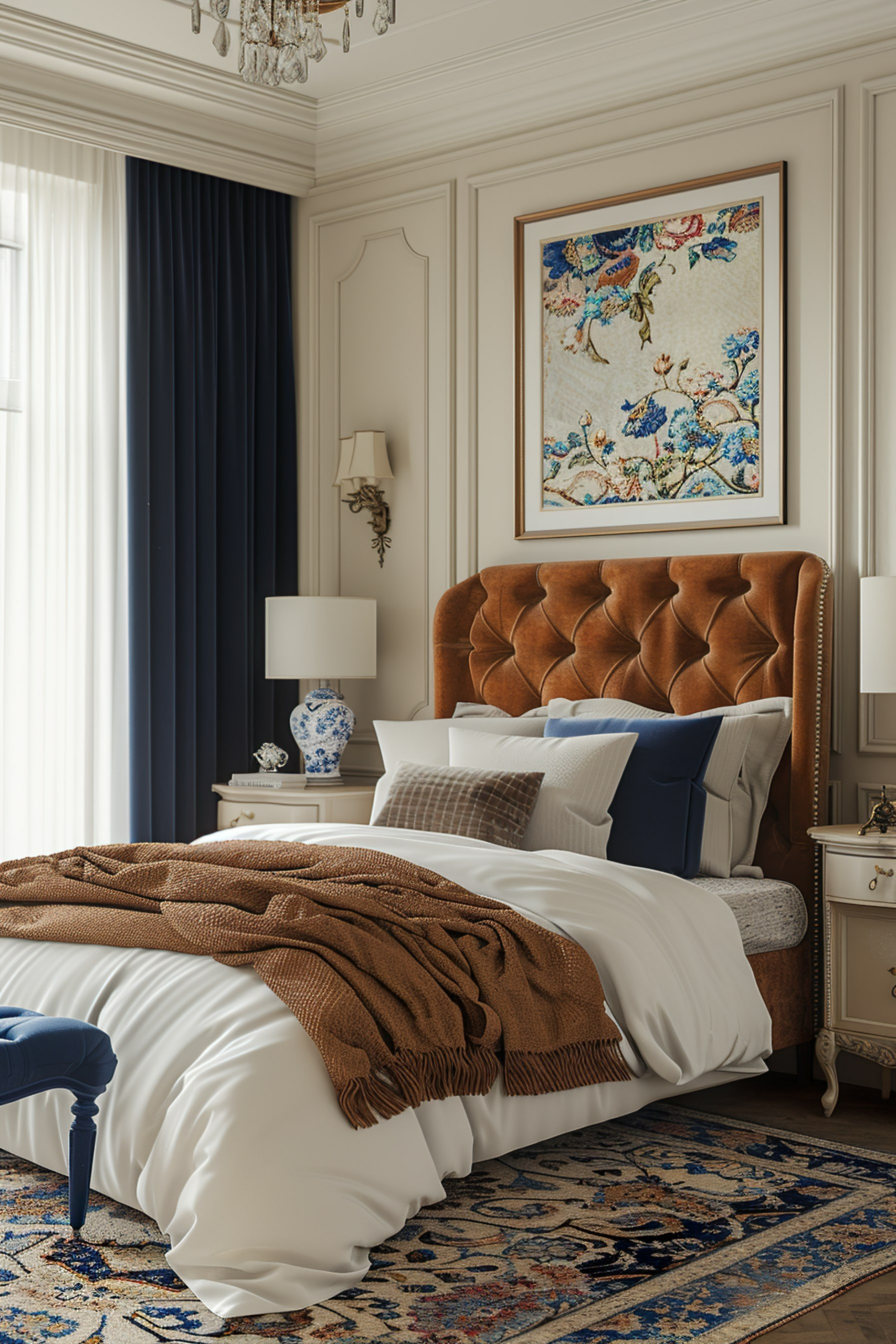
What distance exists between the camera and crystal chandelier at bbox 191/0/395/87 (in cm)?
318

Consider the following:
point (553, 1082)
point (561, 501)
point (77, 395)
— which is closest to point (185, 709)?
point (77, 395)

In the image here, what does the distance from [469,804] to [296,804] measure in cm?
126

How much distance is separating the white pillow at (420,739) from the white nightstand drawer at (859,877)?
1.07 m

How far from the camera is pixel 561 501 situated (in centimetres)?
508

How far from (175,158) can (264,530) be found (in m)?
1.42

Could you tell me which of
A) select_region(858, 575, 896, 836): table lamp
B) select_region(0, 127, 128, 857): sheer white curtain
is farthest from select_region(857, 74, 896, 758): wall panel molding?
select_region(0, 127, 128, 857): sheer white curtain

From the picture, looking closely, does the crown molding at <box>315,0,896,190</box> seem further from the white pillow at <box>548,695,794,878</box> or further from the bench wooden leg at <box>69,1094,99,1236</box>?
the bench wooden leg at <box>69,1094,99,1236</box>

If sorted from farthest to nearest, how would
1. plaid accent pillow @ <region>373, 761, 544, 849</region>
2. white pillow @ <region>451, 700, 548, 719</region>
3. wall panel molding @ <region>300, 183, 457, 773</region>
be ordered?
wall panel molding @ <region>300, 183, 457, 773</region> → white pillow @ <region>451, 700, 548, 719</region> → plaid accent pillow @ <region>373, 761, 544, 849</region>

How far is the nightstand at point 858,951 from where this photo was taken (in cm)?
379


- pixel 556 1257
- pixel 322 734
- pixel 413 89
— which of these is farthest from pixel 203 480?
pixel 556 1257

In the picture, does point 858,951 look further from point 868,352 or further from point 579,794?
point 868,352

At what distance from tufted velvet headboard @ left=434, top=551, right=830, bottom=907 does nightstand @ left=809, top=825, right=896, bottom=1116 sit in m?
0.24

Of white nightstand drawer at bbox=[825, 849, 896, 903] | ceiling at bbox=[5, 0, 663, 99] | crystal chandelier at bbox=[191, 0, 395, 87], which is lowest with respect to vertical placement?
white nightstand drawer at bbox=[825, 849, 896, 903]

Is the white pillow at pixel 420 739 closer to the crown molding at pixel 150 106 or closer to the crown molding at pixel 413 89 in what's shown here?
the crown molding at pixel 413 89
